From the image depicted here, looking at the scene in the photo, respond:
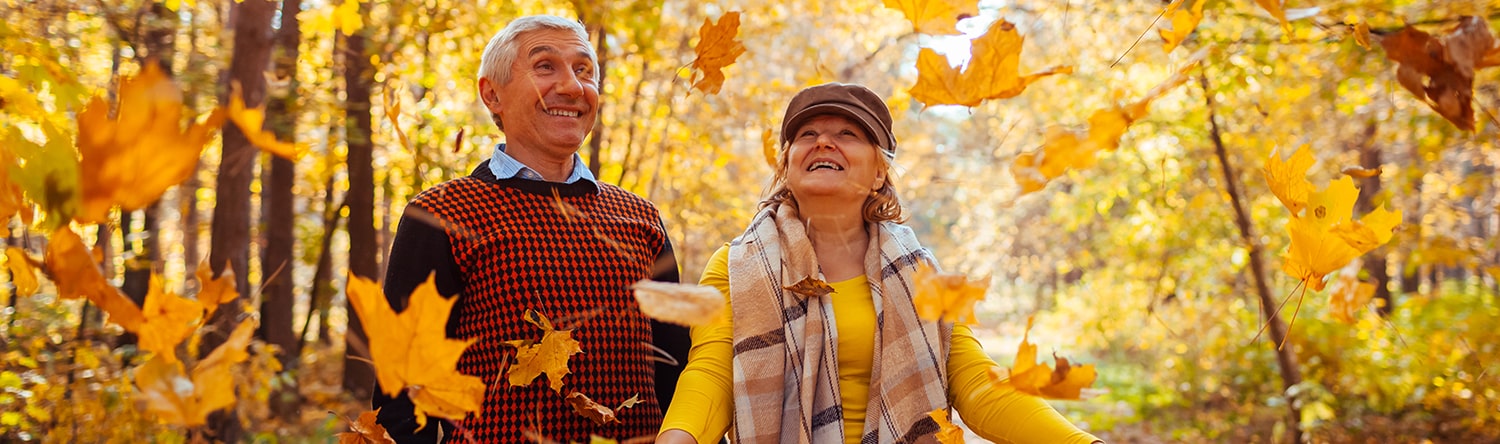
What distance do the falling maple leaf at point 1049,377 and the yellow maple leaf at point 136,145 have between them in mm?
876

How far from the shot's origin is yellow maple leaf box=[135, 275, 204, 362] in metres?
0.99

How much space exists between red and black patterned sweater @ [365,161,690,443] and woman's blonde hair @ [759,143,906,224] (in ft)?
1.13

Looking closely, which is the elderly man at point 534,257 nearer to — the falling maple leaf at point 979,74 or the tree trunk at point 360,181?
the falling maple leaf at point 979,74

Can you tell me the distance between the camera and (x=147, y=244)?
7.64 meters

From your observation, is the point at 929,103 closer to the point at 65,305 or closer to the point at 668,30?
the point at 668,30

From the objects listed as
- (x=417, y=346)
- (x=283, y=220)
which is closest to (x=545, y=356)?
(x=417, y=346)

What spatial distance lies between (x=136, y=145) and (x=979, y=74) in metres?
0.89

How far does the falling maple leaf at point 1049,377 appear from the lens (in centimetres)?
111

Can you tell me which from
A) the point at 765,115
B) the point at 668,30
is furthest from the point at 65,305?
the point at 765,115

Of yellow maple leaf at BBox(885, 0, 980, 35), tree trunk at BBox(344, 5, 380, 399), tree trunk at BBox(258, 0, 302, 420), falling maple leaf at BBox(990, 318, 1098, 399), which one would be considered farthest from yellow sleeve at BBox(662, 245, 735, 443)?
tree trunk at BBox(344, 5, 380, 399)

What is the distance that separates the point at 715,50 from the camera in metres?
1.58

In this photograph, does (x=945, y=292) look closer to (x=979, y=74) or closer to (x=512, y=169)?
(x=979, y=74)

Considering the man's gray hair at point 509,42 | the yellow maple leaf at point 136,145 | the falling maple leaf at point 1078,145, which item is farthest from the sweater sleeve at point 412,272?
the falling maple leaf at point 1078,145

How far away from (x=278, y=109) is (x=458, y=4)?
1.46 m
